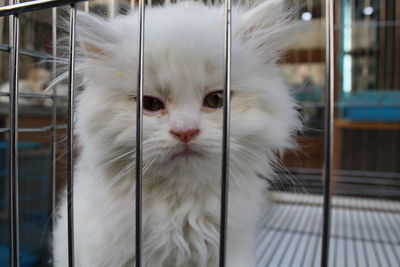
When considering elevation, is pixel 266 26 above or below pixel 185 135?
above

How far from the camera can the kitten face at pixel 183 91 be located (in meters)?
0.56

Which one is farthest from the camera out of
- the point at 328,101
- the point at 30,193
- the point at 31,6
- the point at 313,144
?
the point at 30,193

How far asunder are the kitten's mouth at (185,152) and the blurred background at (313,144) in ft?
0.79

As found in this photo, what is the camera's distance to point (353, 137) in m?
2.09

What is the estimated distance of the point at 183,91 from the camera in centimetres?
58

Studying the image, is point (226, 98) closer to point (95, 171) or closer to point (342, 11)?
point (95, 171)

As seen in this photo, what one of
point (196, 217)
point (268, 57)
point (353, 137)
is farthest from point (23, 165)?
point (353, 137)

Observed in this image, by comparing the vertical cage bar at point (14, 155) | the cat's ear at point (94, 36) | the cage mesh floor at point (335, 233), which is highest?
the cat's ear at point (94, 36)

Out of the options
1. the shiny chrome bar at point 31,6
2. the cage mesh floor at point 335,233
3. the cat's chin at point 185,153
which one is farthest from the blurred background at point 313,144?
the cat's chin at point 185,153

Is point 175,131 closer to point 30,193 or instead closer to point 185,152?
point 185,152

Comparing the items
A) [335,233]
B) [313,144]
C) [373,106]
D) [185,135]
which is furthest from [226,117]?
[373,106]

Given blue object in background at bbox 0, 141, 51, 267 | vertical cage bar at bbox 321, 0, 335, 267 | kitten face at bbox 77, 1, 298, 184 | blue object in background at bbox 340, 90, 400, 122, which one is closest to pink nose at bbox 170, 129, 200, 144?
kitten face at bbox 77, 1, 298, 184

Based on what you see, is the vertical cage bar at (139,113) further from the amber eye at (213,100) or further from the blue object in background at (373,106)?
the blue object in background at (373,106)

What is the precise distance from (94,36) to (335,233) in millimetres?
924
